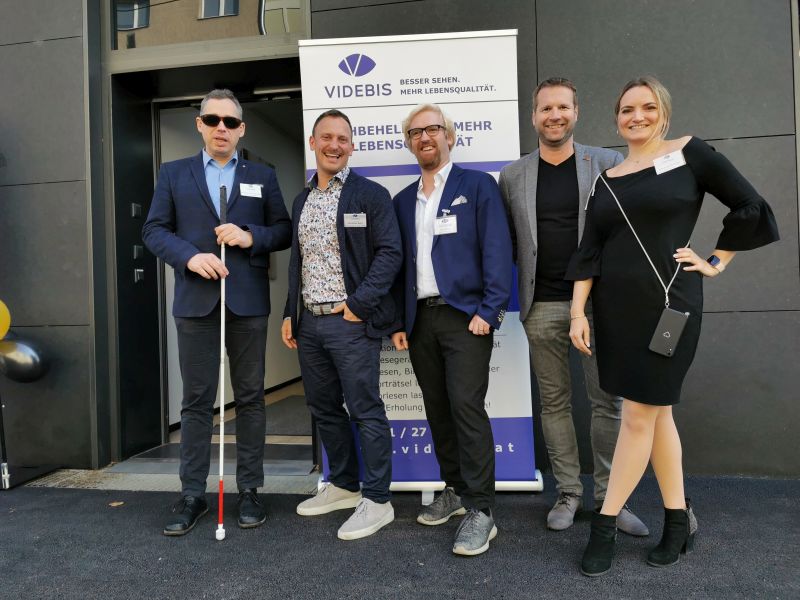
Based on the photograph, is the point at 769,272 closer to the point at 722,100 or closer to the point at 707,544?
the point at 722,100

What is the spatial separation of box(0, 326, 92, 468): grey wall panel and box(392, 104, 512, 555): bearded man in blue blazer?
2.27 m

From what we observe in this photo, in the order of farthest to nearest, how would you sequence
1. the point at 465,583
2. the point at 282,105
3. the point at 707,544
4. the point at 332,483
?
the point at 282,105 < the point at 332,483 < the point at 707,544 < the point at 465,583

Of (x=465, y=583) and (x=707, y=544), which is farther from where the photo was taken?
(x=707, y=544)

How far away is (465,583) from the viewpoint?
1819mm

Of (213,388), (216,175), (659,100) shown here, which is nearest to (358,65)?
(216,175)

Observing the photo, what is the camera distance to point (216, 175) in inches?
96.7

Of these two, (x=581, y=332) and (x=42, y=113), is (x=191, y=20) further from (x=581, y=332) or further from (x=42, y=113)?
(x=581, y=332)

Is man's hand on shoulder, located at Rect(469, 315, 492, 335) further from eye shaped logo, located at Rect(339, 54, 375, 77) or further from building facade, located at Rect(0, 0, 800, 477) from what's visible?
eye shaped logo, located at Rect(339, 54, 375, 77)

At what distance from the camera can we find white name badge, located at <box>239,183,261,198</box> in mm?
2416

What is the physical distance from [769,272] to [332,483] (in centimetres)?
249

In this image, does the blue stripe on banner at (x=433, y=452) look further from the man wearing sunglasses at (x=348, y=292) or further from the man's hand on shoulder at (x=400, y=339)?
the man's hand on shoulder at (x=400, y=339)

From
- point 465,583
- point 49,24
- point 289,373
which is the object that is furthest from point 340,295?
point 289,373

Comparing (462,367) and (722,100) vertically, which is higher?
(722,100)

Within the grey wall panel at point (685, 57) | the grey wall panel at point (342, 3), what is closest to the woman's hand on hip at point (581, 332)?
the grey wall panel at point (685, 57)
